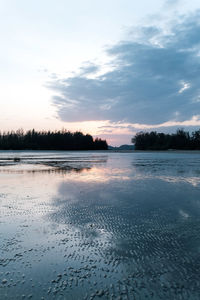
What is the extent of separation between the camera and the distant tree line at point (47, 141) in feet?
375

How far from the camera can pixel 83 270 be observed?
3176 millimetres

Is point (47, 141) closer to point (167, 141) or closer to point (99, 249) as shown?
point (167, 141)

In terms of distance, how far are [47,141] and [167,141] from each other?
64.4m

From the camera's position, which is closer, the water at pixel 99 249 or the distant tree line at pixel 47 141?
the water at pixel 99 249

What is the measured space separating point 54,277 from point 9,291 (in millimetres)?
586

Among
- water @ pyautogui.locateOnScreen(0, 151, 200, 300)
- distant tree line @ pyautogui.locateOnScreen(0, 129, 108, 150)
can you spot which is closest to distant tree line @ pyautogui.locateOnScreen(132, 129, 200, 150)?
distant tree line @ pyautogui.locateOnScreen(0, 129, 108, 150)

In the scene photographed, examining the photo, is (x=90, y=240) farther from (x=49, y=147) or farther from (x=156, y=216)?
(x=49, y=147)

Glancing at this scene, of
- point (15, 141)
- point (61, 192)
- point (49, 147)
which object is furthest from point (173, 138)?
point (61, 192)

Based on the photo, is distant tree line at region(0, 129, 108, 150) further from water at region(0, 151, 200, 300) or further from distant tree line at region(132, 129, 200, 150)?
water at region(0, 151, 200, 300)

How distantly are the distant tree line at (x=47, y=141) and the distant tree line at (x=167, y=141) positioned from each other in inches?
1031

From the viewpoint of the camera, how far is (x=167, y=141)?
109m

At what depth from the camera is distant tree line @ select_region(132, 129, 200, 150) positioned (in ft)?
326

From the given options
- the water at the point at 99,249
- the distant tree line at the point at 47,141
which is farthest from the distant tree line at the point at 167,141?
the water at the point at 99,249

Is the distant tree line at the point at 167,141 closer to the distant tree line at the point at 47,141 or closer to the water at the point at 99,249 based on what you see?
the distant tree line at the point at 47,141
